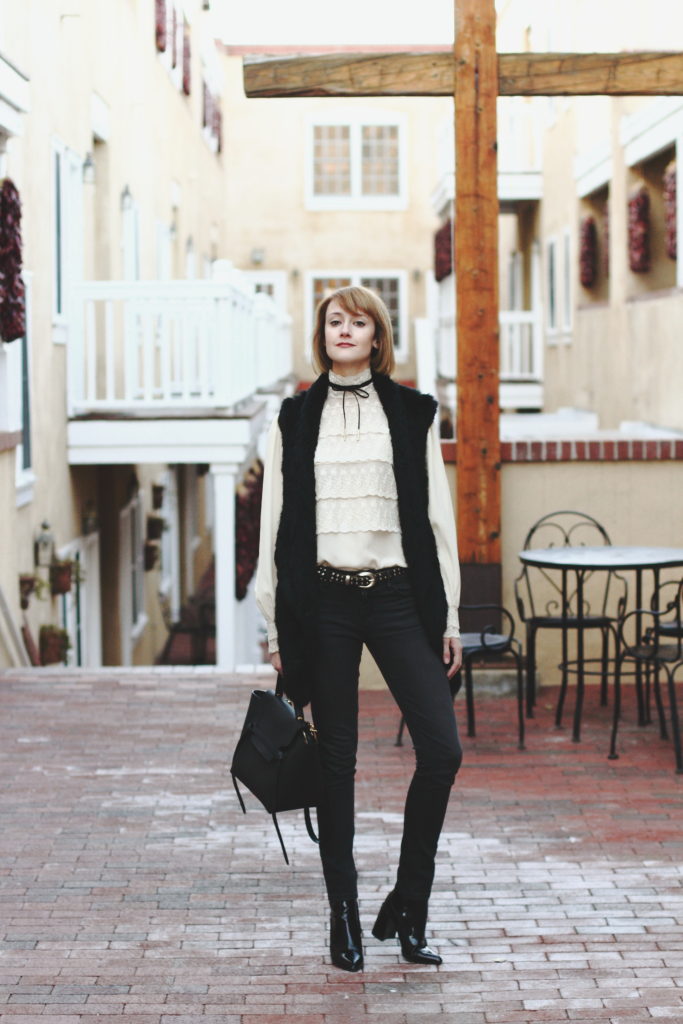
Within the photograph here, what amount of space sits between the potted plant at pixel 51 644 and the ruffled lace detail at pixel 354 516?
24.5 feet

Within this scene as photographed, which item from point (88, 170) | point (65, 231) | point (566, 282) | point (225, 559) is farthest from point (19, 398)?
point (566, 282)

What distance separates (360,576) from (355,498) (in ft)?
0.74

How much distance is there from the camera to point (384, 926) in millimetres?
4668

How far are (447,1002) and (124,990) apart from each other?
895 millimetres

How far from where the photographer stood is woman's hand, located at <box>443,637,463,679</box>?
4.56 metres

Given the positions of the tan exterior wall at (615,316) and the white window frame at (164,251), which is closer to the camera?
the tan exterior wall at (615,316)

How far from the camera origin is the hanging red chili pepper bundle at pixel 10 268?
32.2 feet

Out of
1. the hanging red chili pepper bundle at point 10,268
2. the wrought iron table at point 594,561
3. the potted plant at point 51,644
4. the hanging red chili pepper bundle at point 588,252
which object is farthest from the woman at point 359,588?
the hanging red chili pepper bundle at point 588,252

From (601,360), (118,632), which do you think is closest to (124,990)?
(118,632)

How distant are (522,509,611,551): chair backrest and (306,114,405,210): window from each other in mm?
23563

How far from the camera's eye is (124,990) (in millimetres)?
4410

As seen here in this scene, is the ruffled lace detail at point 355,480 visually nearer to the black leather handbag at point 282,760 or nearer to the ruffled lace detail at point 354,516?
the ruffled lace detail at point 354,516

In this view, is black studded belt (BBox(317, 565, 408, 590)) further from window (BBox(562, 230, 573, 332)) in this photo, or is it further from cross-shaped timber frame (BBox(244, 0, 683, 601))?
window (BBox(562, 230, 573, 332))

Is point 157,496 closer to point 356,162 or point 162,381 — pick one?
point 162,381
